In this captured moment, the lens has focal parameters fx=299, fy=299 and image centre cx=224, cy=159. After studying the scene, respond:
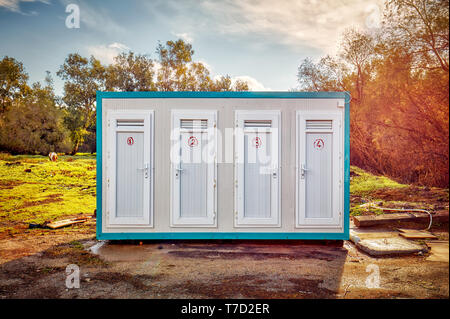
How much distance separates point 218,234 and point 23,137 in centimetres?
1418

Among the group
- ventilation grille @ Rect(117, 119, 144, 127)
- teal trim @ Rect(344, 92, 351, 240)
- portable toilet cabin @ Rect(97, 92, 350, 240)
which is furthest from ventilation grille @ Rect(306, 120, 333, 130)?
ventilation grille @ Rect(117, 119, 144, 127)

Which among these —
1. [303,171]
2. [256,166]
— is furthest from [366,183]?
[256,166]

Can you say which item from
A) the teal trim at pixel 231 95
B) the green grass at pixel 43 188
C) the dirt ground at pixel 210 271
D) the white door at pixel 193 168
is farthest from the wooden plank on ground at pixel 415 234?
the green grass at pixel 43 188

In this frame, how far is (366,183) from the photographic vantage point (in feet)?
37.8

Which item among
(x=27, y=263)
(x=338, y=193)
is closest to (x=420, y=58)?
(x=338, y=193)

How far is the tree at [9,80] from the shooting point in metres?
14.6

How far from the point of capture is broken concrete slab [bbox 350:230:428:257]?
180 inches

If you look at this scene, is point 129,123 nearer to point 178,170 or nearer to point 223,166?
point 178,170

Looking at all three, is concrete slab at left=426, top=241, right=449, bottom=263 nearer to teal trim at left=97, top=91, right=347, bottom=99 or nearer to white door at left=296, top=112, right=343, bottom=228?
white door at left=296, top=112, right=343, bottom=228

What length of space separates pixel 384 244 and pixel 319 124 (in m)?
2.22

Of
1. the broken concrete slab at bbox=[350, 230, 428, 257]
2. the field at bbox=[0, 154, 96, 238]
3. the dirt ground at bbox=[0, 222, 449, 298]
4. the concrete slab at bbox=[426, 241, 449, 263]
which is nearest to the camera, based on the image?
the dirt ground at bbox=[0, 222, 449, 298]

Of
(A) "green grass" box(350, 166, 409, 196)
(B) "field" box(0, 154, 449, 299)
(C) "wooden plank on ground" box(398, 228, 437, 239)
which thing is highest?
(A) "green grass" box(350, 166, 409, 196)

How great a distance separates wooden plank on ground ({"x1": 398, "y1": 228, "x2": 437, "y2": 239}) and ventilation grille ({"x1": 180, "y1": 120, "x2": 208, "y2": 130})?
407 centimetres
